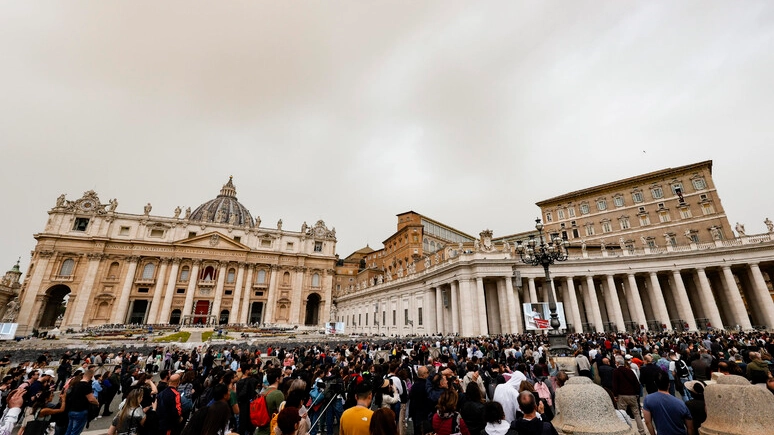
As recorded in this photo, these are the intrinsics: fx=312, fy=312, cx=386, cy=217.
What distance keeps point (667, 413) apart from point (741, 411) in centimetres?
131

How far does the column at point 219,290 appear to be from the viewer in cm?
5188

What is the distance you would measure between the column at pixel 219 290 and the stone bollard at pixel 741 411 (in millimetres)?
57706

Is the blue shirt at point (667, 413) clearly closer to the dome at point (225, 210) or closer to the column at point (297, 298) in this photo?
the column at point (297, 298)

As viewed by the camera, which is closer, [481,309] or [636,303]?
[481,309]

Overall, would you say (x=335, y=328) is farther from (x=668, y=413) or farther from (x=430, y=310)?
(x=668, y=413)

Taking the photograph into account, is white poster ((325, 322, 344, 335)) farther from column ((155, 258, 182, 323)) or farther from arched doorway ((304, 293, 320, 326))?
column ((155, 258, 182, 323))

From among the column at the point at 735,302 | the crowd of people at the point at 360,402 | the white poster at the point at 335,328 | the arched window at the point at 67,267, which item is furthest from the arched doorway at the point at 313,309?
the column at the point at 735,302

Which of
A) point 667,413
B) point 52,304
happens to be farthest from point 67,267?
point 667,413

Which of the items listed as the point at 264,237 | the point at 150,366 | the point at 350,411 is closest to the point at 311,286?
the point at 264,237

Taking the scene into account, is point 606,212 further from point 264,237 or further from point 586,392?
point 264,237

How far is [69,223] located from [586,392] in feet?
228

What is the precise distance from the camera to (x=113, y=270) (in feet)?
164

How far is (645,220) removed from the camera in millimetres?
40000

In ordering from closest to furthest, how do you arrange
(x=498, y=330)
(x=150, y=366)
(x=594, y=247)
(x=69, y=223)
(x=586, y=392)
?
(x=586, y=392) → (x=150, y=366) → (x=498, y=330) → (x=594, y=247) → (x=69, y=223)
